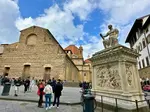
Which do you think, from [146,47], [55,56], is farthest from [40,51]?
[146,47]

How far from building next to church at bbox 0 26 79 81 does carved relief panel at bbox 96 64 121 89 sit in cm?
1795

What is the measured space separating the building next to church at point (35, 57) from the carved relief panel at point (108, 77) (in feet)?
58.9

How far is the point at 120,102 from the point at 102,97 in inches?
46.7

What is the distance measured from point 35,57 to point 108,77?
22905 mm

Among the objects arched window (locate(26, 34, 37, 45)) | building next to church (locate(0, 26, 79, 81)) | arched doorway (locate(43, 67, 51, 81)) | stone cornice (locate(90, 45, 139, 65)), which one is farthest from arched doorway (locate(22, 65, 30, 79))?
stone cornice (locate(90, 45, 139, 65))

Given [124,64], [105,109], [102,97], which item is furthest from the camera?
[102,97]

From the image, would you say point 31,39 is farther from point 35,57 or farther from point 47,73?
point 47,73

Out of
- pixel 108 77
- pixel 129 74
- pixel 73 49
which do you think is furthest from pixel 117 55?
pixel 73 49

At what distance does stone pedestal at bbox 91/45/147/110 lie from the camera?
518 centimetres

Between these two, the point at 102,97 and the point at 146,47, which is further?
the point at 146,47

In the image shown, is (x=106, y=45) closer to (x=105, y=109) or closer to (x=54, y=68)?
(x=105, y=109)

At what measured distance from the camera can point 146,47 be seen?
2194 cm

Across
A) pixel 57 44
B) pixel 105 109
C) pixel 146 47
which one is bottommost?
pixel 105 109

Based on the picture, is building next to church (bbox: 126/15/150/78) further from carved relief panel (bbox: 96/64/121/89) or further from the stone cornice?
carved relief panel (bbox: 96/64/121/89)
